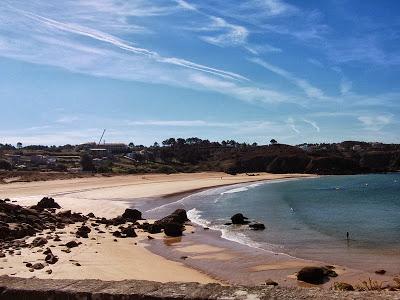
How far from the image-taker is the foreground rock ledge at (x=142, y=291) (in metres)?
4.22

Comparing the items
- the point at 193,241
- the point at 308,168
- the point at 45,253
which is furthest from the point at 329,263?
the point at 308,168

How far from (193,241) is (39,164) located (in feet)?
269

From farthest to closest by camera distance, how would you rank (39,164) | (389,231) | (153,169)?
1. (153,169)
2. (39,164)
3. (389,231)

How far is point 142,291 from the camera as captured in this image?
14.9 ft

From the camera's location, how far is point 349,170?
5758 inches

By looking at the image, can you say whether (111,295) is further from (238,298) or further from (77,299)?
(238,298)

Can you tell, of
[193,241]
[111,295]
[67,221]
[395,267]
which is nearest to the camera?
[111,295]

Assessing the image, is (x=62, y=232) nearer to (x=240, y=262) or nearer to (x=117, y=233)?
(x=117, y=233)

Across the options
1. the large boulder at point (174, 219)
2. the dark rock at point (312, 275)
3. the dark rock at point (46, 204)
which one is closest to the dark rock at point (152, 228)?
the large boulder at point (174, 219)

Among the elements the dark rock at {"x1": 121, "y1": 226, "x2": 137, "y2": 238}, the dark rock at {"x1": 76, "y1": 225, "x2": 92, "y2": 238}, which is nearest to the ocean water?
the dark rock at {"x1": 121, "y1": 226, "x2": 137, "y2": 238}

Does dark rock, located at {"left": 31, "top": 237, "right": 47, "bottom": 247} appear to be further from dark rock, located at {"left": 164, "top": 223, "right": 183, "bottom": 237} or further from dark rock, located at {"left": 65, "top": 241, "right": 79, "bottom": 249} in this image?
dark rock, located at {"left": 164, "top": 223, "right": 183, "bottom": 237}

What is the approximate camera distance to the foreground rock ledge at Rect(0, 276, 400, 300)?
13.9 feet

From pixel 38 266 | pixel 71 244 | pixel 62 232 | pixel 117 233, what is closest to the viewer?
pixel 38 266

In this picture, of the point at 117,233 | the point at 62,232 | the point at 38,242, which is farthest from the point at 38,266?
the point at 117,233
